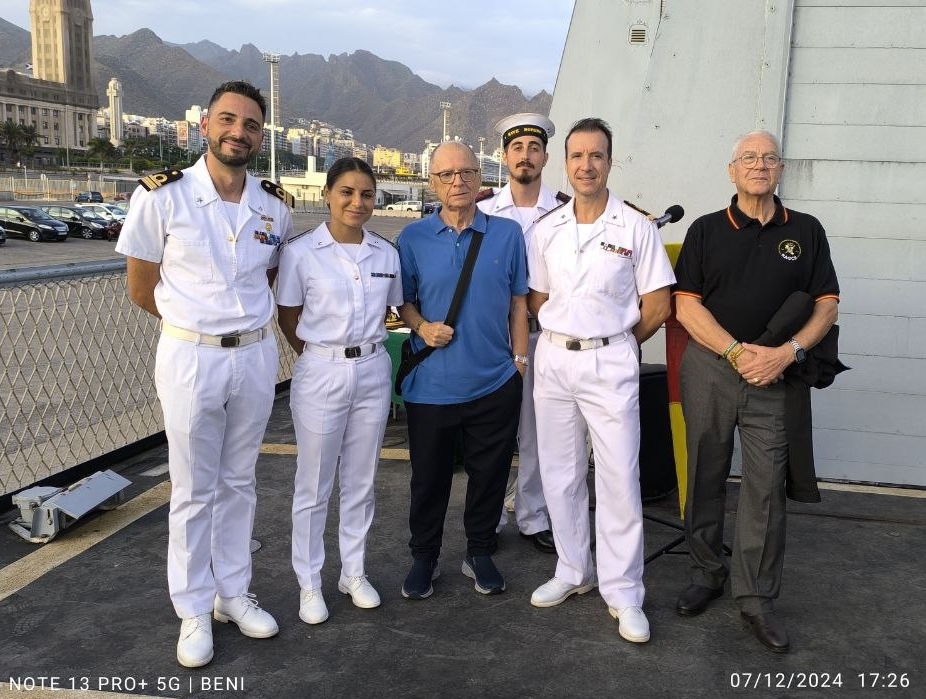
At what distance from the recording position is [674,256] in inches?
161

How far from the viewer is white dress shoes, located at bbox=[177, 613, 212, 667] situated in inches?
112

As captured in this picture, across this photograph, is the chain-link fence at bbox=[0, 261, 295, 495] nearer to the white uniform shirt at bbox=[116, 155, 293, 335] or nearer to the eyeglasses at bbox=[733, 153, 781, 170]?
the white uniform shirt at bbox=[116, 155, 293, 335]

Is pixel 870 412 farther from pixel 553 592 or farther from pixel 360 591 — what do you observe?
pixel 360 591

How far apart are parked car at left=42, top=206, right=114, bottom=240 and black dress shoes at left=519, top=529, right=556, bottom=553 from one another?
32.1 metres

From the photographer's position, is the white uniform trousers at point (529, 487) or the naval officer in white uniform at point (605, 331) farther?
the white uniform trousers at point (529, 487)

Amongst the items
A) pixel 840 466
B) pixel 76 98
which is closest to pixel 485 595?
pixel 840 466

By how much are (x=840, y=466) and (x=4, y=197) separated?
63196mm

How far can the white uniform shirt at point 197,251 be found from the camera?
9.19 ft

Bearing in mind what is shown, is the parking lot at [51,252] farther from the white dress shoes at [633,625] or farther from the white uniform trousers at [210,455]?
the white dress shoes at [633,625]

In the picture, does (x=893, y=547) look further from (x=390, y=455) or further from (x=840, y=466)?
(x=390, y=455)

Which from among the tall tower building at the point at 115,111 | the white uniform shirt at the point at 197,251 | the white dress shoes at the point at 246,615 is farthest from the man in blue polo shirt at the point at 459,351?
the tall tower building at the point at 115,111

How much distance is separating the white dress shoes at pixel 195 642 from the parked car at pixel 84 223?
32443mm

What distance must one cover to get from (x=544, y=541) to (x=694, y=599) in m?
0.89

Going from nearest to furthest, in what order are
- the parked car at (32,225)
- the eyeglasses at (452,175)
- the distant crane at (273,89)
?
the eyeglasses at (452,175) < the parked car at (32,225) < the distant crane at (273,89)
